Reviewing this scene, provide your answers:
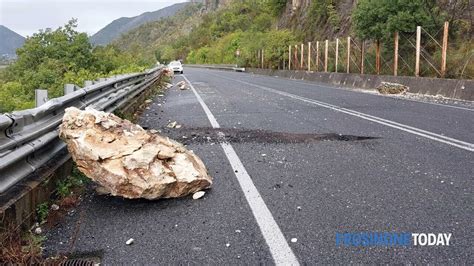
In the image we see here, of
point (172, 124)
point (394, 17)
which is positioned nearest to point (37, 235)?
point (172, 124)

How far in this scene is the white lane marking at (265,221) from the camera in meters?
3.17

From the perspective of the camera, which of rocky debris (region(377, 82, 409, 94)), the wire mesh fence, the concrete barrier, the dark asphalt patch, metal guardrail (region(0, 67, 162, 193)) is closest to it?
metal guardrail (region(0, 67, 162, 193))

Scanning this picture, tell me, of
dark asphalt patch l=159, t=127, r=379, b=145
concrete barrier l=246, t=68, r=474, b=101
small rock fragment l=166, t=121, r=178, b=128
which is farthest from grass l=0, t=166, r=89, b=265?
concrete barrier l=246, t=68, r=474, b=101

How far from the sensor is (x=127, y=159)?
4.33m

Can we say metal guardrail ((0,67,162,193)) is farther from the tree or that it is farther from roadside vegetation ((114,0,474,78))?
the tree

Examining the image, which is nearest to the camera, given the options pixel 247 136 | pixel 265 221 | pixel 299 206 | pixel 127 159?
pixel 265 221

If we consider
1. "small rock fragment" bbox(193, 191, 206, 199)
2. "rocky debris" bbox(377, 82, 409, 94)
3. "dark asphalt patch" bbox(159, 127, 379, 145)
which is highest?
"rocky debris" bbox(377, 82, 409, 94)

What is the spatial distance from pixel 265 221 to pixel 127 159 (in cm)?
143

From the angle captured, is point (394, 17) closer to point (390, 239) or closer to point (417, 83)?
point (417, 83)

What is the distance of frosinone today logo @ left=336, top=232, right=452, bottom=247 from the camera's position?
337cm

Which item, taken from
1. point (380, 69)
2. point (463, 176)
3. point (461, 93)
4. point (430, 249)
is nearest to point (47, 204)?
point (430, 249)

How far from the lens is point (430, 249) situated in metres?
3.28

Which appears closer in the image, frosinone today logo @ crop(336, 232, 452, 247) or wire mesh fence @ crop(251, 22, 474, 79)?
frosinone today logo @ crop(336, 232, 452, 247)

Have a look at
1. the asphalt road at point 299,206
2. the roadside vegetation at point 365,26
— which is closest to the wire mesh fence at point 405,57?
the roadside vegetation at point 365,26
